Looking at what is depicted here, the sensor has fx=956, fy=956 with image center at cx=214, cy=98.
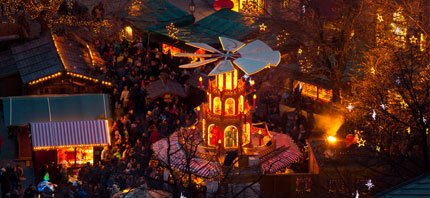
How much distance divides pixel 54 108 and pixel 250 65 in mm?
7566

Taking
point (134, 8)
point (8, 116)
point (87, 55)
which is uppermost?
point (134, 8)

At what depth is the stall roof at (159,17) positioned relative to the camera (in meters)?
43.2

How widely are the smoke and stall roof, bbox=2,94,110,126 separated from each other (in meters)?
7.95

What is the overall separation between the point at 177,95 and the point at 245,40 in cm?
488

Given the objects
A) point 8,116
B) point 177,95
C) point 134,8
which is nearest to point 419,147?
point 177,95

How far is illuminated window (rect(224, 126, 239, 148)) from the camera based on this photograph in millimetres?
30953

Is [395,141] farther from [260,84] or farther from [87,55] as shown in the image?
[87,55]

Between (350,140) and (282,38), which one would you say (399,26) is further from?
(282,38)

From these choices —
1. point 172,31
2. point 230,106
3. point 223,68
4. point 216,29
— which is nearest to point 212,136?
point 230,106

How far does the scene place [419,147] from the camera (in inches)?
1101

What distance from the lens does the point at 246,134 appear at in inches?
1226

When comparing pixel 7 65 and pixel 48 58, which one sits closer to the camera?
pixel 48 58

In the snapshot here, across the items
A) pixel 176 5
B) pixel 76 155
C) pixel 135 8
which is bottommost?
pixel 76 155

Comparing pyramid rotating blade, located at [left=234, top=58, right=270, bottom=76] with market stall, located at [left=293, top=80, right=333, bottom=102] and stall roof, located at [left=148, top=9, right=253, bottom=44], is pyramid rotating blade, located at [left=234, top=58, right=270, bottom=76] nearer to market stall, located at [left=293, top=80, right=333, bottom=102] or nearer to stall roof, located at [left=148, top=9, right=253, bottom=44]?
market stall, located at [left=293, top=80, right=333, bottom=102]
